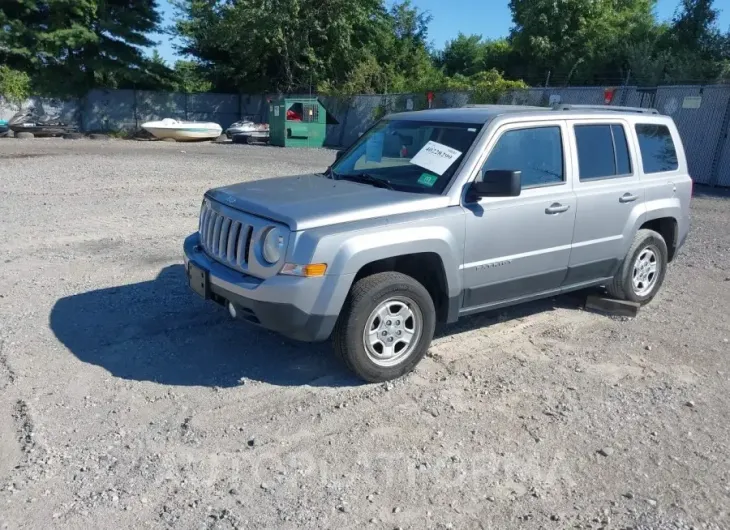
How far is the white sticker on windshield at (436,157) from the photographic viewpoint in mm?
4840

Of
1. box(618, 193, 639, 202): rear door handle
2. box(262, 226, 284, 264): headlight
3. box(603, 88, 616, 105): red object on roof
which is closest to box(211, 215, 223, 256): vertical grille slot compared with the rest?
box(262, 226, 284, 264): headlight

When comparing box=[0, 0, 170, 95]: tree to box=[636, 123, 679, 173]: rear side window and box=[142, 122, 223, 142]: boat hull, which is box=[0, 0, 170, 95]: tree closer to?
box=[142, 122, 223, 142]: boat hull

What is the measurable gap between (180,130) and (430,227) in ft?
88.9

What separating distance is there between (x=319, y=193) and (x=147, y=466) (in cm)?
221

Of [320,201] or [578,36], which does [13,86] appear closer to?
[578,36]

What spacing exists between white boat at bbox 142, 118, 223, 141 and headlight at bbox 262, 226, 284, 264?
87.9ft

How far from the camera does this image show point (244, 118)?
3750 cm

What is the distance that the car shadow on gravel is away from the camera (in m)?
4.63

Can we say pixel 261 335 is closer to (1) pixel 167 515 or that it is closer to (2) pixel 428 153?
(2) pixel 428 153

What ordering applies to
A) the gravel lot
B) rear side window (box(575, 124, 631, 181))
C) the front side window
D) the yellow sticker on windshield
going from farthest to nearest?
1. rear side window (box(575, 124, 631, 181))
2. the front side window
3. the yellow sticker on windshield
4. the gravel lot

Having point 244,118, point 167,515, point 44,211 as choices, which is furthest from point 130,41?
point 167,515

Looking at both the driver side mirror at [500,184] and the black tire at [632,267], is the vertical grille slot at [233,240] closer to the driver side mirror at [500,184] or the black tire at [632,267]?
the driver side mirror at [500,184]

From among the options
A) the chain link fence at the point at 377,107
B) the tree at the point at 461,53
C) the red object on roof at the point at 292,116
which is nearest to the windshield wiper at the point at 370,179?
the chain link fence at the point at 377,107

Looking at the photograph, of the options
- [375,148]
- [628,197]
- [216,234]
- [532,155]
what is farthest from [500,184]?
[216,234]
